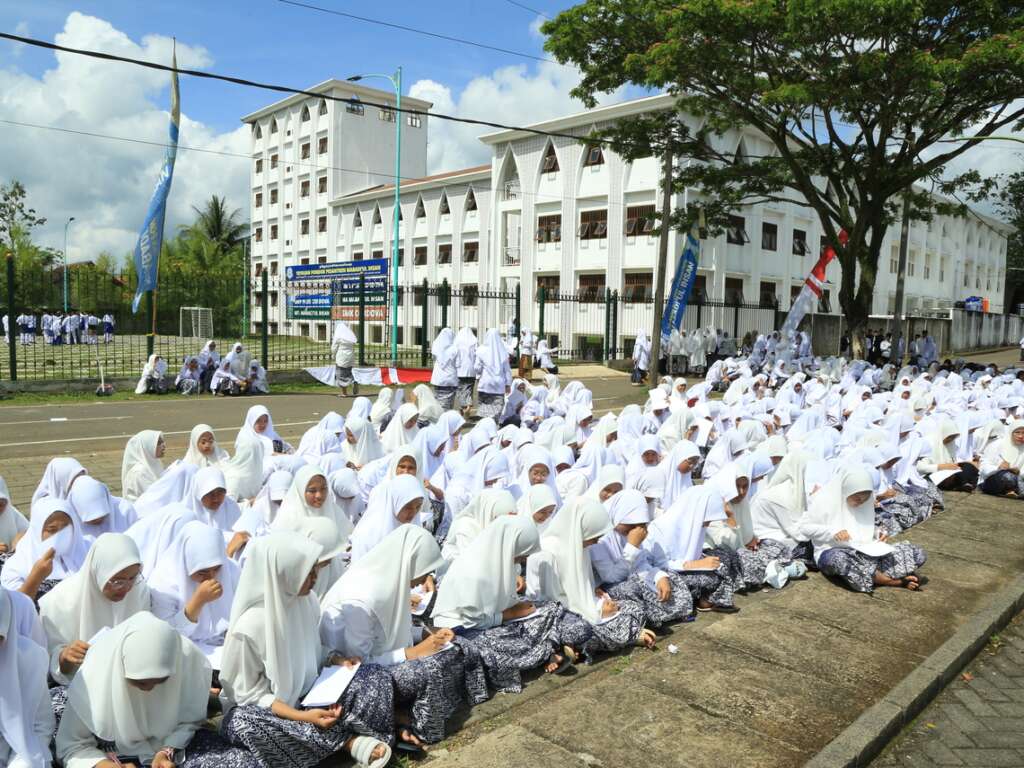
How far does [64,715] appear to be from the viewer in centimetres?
291

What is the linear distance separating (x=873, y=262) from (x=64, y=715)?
16.5 metres

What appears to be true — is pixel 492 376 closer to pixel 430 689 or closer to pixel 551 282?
pixel 430 689

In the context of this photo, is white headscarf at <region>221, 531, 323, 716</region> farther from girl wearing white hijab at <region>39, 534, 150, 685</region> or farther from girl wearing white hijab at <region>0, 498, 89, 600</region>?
girl wearing white hijab at <region>0, 498, 89, 600</region>

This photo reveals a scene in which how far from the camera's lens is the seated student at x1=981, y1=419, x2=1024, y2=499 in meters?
8.40

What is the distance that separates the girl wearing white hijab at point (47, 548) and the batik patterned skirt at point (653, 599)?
9.42 ft

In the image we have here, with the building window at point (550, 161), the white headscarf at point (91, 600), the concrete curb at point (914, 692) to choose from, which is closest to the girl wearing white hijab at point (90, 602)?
the white headscarf at point (91, 600)

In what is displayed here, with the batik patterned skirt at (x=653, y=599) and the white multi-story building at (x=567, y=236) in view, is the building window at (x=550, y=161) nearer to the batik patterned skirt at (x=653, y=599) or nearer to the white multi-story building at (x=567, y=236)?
the white multi-story building at (x=567, y=236)

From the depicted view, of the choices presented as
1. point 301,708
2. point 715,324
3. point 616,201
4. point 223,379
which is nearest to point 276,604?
point 301,708

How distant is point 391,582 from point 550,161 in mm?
26685

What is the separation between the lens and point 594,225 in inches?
1079

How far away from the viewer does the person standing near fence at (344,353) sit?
49.2 feet

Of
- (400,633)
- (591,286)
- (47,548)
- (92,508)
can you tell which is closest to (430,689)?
(400,633)

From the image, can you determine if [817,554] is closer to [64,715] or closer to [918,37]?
[64,715]

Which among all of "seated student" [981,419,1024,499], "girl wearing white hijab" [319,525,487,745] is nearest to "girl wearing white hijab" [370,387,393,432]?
"girl wearing white hijab" [319,525,487,745]
